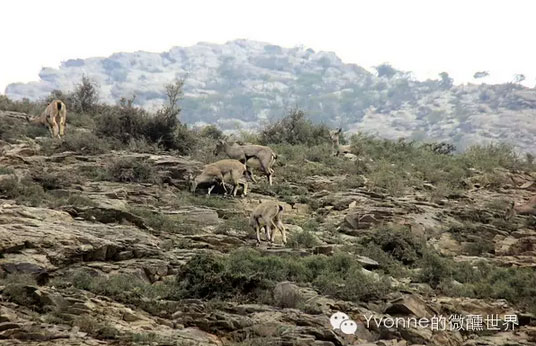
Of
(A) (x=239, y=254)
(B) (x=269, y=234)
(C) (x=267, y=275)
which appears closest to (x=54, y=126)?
(B) (x=269, y=234)

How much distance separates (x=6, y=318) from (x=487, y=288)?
9706 mm

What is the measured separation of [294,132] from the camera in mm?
35250

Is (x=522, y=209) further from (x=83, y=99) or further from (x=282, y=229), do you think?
(x=83, y=99)

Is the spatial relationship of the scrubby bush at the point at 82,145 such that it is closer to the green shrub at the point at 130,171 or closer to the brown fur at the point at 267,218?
the green shrub at the point at 130,171

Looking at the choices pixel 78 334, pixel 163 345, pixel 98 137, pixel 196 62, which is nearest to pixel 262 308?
pixel 163 345

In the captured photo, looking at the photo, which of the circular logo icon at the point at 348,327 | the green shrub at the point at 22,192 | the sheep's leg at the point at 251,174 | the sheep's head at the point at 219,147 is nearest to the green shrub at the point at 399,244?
the circular logo icon at the point at 348,327

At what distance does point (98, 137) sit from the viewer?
92.1 feet

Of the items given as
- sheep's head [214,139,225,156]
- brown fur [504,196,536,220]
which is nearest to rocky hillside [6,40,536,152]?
brown fur [504,196,536,220]

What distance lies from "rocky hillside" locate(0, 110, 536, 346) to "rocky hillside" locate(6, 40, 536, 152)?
82.9 meters

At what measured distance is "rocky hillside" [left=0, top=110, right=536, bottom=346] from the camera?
12.7 m

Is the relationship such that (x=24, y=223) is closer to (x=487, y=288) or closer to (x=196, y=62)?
(x=487, y=288)

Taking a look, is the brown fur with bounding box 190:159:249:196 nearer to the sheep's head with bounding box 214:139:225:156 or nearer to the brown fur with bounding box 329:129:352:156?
the sheep's head with bounding box 214:139:225:156

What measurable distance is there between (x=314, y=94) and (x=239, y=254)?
155 m

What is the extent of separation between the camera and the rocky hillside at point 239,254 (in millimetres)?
12703
